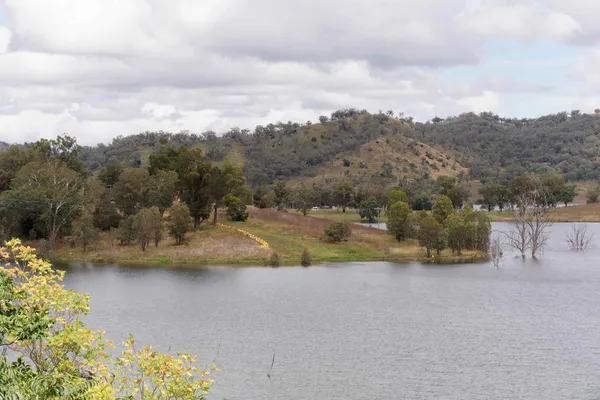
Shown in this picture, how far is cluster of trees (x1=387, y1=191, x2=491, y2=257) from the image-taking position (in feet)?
388

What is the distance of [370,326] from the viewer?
212ft

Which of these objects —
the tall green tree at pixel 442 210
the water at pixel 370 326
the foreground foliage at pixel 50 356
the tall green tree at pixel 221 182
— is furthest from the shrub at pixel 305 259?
the foreground foliage at pixel 50 356

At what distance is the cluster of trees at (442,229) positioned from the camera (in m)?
118

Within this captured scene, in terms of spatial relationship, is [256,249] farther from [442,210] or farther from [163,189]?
[442,210]

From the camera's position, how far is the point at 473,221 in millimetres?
125812

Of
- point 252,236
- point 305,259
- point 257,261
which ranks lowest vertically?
point 257,261

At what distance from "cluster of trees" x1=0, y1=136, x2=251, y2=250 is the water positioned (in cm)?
1603

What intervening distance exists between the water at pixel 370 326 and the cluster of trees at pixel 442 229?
46.5 feet

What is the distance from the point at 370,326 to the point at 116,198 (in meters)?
80.3

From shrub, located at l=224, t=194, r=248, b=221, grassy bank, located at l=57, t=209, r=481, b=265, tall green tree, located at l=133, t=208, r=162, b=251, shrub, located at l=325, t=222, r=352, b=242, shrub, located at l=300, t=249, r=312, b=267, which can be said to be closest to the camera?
shrub, located at l=300, t=249, r=312, b=267

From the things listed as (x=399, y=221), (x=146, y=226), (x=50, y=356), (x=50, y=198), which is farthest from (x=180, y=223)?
(x=50, y=356)

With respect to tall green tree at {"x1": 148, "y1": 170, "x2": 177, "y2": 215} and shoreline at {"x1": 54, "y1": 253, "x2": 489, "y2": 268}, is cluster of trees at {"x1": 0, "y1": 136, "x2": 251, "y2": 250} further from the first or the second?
shoreline at {"x1": 54, "y1": 253, "x2": 489, "y2": 268}

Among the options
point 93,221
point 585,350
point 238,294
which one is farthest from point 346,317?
point 93,221

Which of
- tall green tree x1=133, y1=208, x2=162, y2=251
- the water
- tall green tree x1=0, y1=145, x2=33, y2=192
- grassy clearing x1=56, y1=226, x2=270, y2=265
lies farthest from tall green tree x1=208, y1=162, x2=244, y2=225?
tall green tree x1=0, y1=145, x2=33, y2=192
